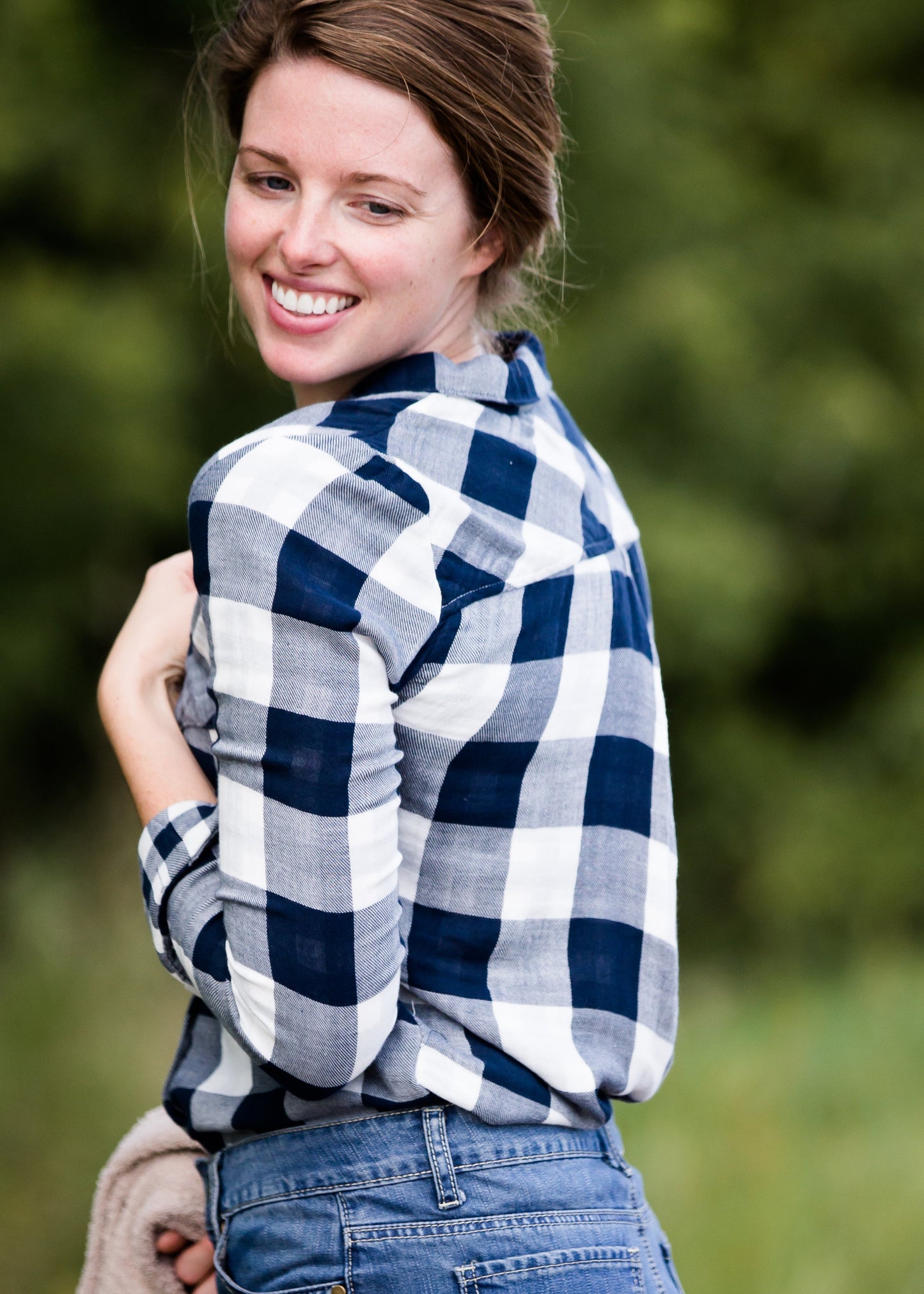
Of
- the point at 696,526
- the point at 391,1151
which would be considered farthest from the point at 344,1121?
the point at 696,526

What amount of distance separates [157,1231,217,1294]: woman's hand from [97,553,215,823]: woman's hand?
439 mm

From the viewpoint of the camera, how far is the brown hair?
1.14m

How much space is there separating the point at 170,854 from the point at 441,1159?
0.32m

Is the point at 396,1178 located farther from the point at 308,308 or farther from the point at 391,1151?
the point at 308,308

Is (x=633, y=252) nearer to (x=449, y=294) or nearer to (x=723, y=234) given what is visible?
(x=723, y=234)

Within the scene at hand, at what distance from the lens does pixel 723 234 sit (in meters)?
5.89

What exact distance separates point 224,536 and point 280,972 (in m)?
0.32

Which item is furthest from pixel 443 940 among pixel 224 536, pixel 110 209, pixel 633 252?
pixel 633 252

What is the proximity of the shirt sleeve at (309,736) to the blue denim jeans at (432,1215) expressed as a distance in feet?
0.38

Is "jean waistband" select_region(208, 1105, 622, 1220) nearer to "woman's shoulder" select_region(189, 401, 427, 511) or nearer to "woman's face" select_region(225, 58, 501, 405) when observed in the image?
"woman's shoulder" select_region(189, 401, 427, 511)

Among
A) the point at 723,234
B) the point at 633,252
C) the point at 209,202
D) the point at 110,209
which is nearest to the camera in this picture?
the point at 209,202

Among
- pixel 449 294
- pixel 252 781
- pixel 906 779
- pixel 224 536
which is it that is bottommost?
pixel 906 779

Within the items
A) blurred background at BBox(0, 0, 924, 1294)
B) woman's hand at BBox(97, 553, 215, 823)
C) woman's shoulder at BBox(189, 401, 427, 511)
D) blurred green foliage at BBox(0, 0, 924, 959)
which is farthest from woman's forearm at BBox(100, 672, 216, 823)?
blurred green foliage at BBox(0, 0, 924, 959)

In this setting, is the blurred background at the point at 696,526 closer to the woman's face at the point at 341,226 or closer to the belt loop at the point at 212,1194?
the woman's face at the point at 341,226
